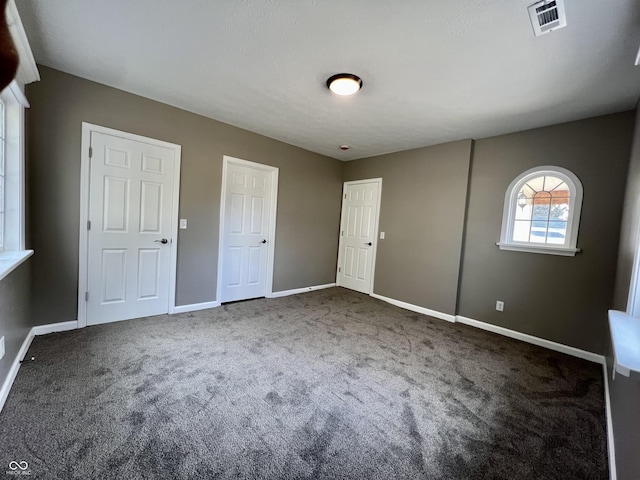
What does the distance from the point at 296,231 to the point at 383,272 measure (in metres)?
1.61

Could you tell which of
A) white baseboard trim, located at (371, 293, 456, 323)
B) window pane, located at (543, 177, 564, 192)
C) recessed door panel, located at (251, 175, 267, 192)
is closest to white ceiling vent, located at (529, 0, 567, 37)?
window pane, located at (543, 177, 564, 192)

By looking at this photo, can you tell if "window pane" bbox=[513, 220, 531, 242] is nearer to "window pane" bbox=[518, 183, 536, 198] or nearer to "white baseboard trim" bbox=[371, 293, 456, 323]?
"window pane" bbox=[518, 183, 536, 198]

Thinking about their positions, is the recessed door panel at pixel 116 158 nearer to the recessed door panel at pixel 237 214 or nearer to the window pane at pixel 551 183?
the recessed door panel at pixel 237 214

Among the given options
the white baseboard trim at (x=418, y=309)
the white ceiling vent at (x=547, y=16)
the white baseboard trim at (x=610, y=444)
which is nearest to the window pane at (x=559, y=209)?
the white baseboard trim at (x=418, y=309)

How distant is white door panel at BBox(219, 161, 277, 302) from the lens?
12.3ft

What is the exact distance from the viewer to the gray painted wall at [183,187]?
249 centimetres

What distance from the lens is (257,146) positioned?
3.90m

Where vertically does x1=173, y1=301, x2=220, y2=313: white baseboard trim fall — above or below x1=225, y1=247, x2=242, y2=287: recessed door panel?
below

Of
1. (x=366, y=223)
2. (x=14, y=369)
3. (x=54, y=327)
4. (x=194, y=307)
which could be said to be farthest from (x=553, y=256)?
(x=54, y=327)

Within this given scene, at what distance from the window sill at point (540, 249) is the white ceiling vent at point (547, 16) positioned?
2.23 m

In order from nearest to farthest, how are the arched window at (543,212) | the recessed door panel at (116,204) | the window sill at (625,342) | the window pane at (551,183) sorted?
the window sill at (625,342) → the recessed door panel at (116,204) → the arched window at (543,212) → the window pane at (551,183)

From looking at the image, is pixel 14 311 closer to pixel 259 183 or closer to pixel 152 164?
pixel 152 164

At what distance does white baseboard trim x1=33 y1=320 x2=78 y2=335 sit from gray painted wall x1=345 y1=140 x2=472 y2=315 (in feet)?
12.9

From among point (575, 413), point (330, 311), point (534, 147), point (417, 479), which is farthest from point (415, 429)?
point (534, 147)
